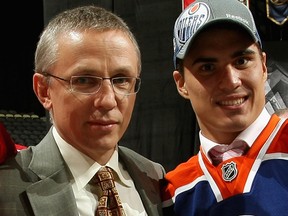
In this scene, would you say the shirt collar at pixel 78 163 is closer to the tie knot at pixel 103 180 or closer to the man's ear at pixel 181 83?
the tie knot at pixel 103 180

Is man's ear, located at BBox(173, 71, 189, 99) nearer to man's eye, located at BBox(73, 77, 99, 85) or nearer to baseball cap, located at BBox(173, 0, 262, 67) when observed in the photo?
baseball cap, located at BBox(173, 0, 262, 67)

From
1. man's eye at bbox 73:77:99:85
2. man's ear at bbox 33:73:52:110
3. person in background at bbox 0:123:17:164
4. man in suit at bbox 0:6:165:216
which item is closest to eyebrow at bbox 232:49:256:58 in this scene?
man in suit at bbox 0:6:165:216

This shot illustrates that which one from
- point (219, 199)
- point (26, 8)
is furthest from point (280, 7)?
point (26, 8)

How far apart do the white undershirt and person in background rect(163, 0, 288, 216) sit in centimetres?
15

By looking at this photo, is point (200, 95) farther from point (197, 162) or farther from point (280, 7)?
point (280, 7)

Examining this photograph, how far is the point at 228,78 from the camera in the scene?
118 cm

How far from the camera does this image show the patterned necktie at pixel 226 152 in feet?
3.98

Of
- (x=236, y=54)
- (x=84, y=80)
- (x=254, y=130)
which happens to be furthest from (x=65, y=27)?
(x=254, y=130)

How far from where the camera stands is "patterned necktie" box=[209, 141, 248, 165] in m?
1.21

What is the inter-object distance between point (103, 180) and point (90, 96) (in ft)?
0.65

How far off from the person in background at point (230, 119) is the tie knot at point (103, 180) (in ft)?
0.75

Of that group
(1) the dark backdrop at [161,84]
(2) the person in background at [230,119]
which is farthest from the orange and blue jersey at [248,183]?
(1) the dark backdrop at [161,84]

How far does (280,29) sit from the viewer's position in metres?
3.28

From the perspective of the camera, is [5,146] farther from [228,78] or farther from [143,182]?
[228,78]
